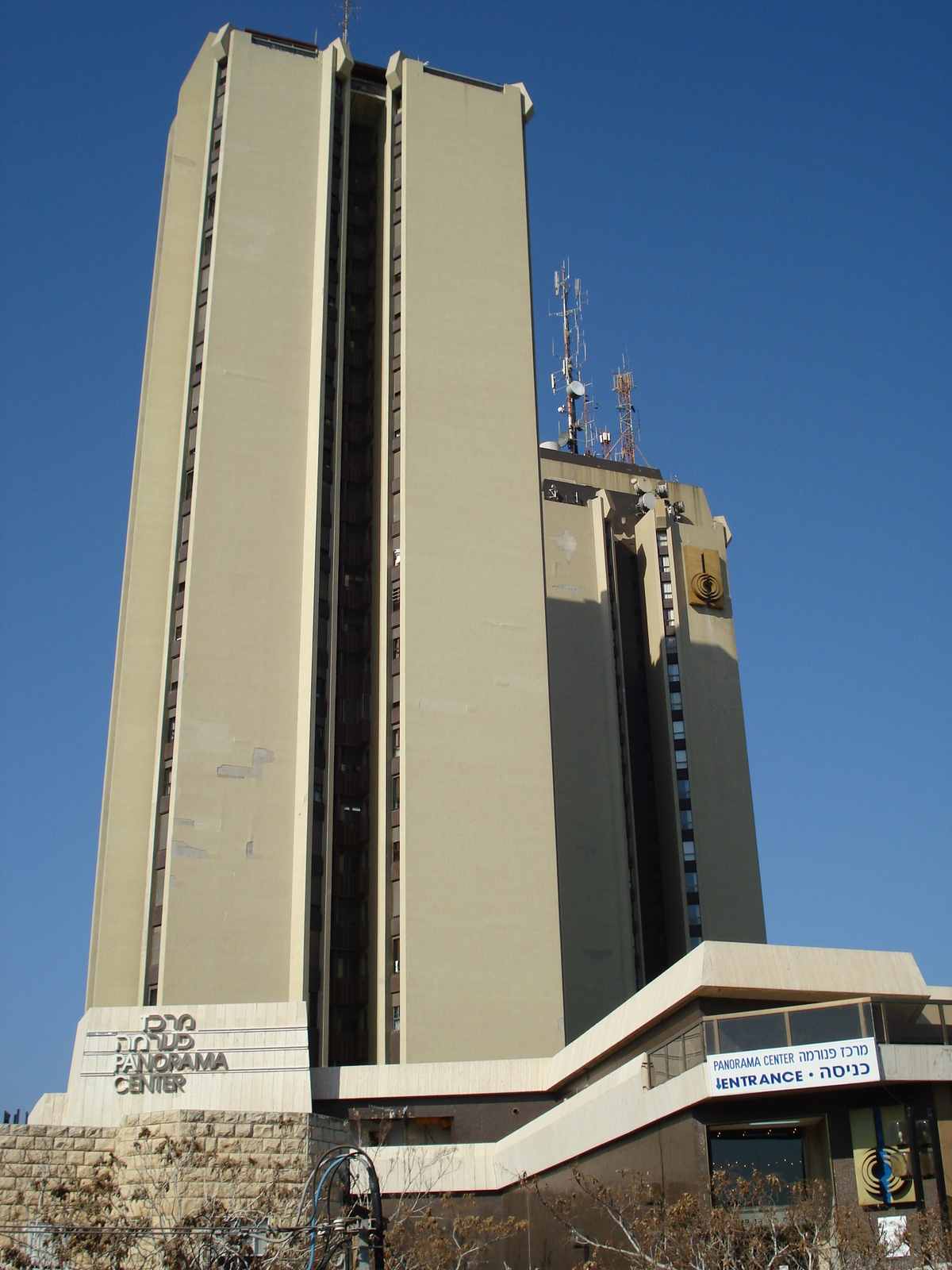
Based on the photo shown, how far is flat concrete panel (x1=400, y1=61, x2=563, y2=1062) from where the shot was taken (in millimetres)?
51125

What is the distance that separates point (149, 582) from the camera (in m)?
60.8

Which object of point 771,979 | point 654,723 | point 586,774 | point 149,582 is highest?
point 654,723

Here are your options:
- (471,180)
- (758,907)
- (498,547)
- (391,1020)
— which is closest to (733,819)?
(758,907)

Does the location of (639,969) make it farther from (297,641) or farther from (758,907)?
(297,641)

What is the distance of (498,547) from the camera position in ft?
197

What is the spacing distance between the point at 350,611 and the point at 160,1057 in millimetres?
24270

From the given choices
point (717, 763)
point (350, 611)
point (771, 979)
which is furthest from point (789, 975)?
point (717, 763)

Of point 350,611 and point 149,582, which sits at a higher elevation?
point 149,582

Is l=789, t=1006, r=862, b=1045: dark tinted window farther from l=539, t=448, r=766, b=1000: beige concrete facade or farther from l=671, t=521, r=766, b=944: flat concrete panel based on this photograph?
l=671, t=521, r=766, b=944: flat concrete panel

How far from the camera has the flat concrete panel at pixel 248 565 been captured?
50.5m

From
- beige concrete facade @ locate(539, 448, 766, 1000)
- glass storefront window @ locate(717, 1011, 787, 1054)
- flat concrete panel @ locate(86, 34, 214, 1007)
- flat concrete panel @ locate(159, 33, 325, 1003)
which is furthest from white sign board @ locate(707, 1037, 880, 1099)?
beige concrete facade @ locate(539, 448, 766, 1000)

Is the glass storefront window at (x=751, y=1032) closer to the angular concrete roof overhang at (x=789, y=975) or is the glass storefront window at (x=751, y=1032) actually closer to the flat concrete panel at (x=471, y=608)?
the angular concrete roof overhang at (x=789, y=975)

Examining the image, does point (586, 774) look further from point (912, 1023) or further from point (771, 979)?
point (912, 1023)

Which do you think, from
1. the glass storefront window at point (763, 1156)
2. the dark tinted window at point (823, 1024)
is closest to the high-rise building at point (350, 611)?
the glass storefront window at point (763, 1156)
